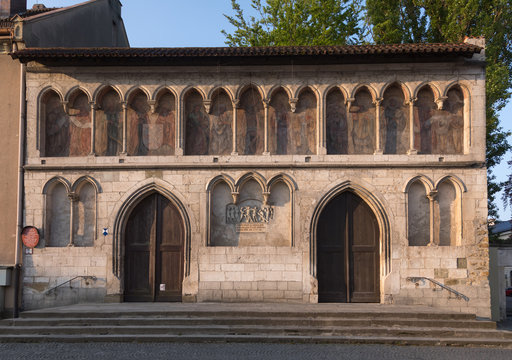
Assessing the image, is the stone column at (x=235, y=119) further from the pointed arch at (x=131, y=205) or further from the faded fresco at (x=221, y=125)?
the pointed arch at (x=131, y=205)

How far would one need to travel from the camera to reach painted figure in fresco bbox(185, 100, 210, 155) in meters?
13.9

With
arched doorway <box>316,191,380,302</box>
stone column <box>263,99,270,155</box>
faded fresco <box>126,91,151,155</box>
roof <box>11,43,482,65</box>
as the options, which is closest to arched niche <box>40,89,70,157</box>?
roof <box>11,43,482,65</box>

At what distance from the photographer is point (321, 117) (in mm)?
13609

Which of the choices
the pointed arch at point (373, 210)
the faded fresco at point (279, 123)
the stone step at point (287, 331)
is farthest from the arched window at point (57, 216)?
the pointed arch at point (373, 210)

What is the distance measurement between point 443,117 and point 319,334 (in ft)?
23.5

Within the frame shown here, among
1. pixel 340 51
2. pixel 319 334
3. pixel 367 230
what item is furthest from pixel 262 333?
pixel 340 51

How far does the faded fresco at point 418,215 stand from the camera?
13.3 m

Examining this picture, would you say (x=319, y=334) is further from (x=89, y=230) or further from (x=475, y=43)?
(x=475, y=43)

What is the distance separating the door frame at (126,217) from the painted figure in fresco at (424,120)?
684cm

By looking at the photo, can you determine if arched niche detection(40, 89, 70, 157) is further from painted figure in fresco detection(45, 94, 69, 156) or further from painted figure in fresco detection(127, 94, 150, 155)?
painted figure in fresco detection(127, 94, 150, 155)

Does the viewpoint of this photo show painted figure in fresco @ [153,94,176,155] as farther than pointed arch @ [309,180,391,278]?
Yes

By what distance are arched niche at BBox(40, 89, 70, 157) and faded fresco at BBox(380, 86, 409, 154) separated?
29.8 ft

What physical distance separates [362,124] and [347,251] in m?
3.62

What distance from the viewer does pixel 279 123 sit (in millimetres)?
13844
